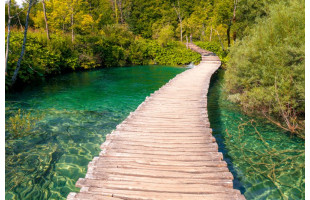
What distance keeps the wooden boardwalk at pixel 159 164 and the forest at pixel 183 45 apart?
283cm

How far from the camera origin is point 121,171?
13.1 ft

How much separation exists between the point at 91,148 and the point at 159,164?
Answer: 3143mm

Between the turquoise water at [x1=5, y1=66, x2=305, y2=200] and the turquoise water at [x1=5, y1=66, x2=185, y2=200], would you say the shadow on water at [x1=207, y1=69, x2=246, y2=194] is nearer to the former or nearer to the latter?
the turquoise water at [x1=5, y1=66, x2=305, y2=200]

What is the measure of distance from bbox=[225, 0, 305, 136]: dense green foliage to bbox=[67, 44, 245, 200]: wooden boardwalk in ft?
9.46

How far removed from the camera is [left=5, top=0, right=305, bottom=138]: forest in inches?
283

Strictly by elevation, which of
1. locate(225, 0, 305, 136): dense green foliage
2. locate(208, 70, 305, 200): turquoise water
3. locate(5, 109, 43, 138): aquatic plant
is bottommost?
locate(208, 70, 305, 200): turquoise water

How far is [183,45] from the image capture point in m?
30.6

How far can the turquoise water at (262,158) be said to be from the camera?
15.2 feet

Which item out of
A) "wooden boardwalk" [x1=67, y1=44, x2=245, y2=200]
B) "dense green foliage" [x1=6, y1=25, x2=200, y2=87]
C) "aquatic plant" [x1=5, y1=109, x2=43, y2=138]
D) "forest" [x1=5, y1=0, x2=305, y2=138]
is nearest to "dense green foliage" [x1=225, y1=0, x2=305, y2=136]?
"forest" [x1=5, y1=0, x2=305, y2=138]

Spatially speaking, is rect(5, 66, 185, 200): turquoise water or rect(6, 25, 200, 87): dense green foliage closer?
rect(5, 66, 185, 200): turquoise water

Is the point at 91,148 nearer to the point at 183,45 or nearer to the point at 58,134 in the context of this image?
the point at 58,134

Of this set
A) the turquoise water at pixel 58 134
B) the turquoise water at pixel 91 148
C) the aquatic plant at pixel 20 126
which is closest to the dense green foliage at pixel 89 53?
the turquoise water at pixel 58 134
